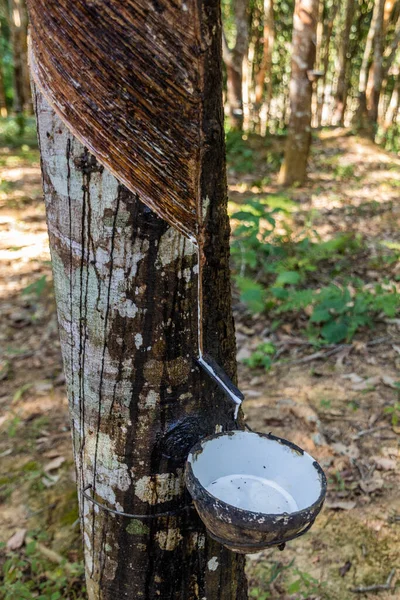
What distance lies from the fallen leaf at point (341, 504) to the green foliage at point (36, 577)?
129 cm

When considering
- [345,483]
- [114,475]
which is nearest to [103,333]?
[114,475]

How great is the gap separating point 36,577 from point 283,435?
156cm

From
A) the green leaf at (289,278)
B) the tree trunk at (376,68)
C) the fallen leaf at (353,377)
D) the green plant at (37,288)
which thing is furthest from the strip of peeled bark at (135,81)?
the tree trunk at (376,68)

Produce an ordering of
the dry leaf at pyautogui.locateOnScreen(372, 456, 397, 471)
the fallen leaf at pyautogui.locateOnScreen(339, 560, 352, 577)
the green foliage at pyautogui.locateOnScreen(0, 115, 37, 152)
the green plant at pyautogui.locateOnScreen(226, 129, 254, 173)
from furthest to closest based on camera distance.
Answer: the green foliage at pyautogui.locateOnScreen(0, 115, 37, 152) < the green plant at pyautogui.locateOnScreen(226, 129, 254, 173) < the dry leaf at pyautogui.locateOnScreen(372, 456, 397, 471) < the fallen leaf at pyautogui.locateOnScreen(339, 560, 352, 577)

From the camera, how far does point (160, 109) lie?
3.51ft

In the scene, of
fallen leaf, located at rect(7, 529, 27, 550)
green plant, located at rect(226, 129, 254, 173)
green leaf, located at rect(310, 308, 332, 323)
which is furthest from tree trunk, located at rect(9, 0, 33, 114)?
fallen leaf, located at rect(7, 529, 27, 550)

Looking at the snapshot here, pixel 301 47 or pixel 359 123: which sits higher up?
pixel 301 47

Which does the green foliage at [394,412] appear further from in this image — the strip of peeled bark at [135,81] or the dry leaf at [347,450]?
the strip of peeled bark at [135,81]

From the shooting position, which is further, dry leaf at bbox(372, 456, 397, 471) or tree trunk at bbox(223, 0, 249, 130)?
tree trunk at bbox(223, 0, 249, 130)

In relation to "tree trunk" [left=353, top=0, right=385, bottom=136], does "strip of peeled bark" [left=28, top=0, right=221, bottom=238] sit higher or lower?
lower

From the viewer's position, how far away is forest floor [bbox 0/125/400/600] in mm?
2309

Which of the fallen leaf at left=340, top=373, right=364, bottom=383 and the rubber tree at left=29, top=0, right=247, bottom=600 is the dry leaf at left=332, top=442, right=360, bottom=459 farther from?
the rubber tree at left=29, top=0, right=247, bottom=600

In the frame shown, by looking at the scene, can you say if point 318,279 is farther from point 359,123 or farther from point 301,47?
point 359,123

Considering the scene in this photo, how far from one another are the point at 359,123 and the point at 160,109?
1124 cm
